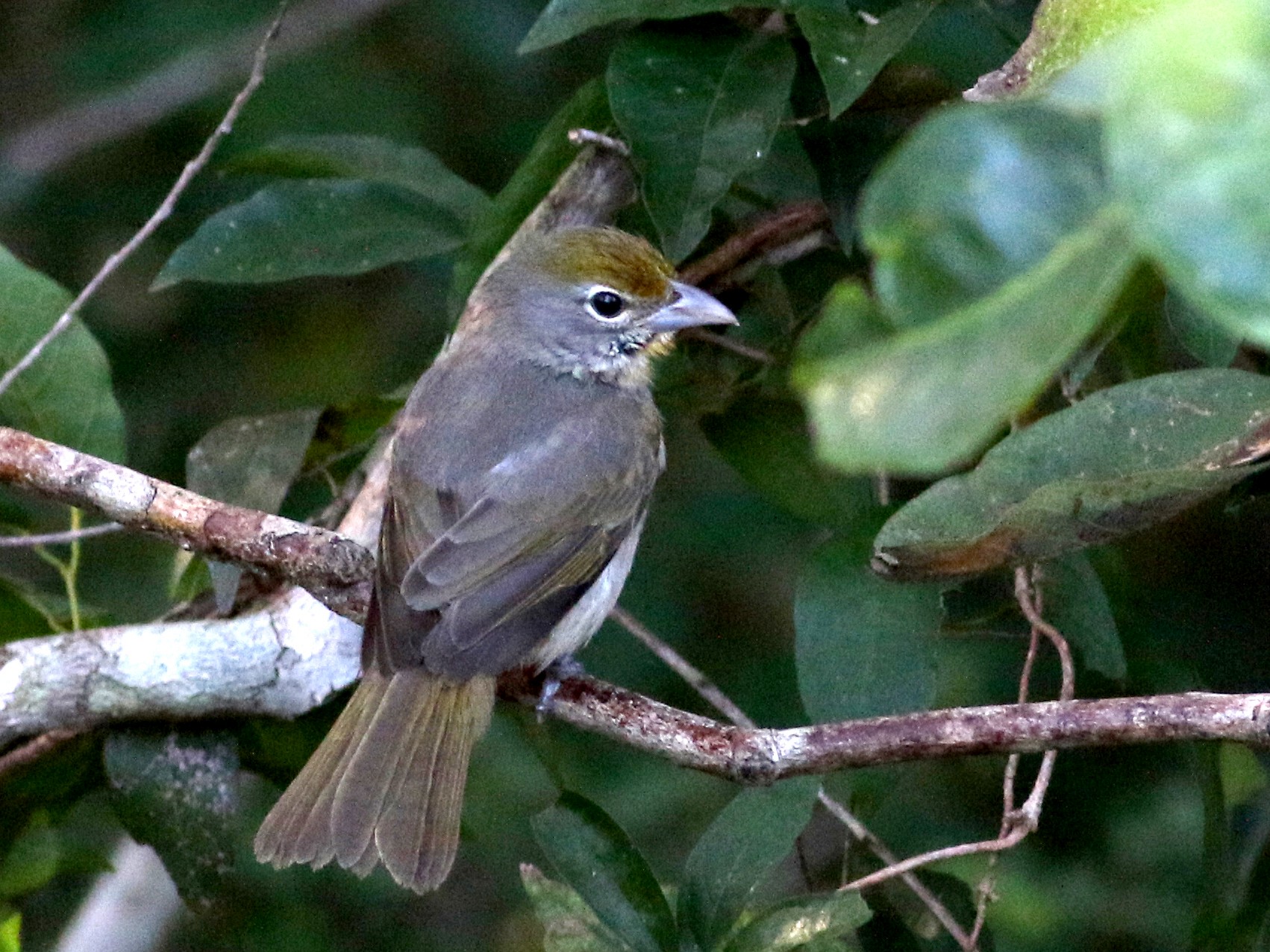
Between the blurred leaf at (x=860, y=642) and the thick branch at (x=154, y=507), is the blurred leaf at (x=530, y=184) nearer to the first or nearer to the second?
the thick branch at (x=154, y=507)

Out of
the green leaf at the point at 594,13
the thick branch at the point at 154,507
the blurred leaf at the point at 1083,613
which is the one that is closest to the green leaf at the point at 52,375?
the thick branch at the point at 154,507

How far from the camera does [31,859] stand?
11.9ft

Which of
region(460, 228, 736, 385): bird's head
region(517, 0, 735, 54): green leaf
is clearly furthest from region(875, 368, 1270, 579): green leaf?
region(460, 228, 736, 385): bird's head

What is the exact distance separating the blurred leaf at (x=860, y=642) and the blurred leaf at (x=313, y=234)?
4.31 ft

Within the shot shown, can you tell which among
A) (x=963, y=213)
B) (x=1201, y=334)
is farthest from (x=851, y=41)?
(x=963, y=213)

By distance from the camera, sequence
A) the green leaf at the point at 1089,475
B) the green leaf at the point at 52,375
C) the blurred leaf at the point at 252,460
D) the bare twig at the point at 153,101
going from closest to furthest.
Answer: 1. the green leaf at the point at 1089,475
2. the green leaf at the point at 52,375
3. the blurred leaf at the point at 252,460
4. the bare twig at the point at 153,101

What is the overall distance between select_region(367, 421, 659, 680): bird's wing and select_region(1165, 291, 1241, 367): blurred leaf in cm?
134

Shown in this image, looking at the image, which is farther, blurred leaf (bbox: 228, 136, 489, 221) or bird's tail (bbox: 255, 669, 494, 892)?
blurred leaf (bbox: 228, 136, 489, 221)

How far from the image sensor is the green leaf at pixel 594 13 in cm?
308

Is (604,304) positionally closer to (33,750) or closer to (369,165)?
(369,165)

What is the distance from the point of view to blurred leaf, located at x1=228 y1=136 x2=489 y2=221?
3693 millimetres

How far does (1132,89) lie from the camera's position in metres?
0.95

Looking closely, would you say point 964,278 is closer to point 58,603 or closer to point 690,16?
point 690,16

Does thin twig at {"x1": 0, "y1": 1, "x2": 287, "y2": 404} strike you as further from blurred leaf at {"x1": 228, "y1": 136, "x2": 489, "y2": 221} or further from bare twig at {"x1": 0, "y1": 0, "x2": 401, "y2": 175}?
bare twig at {"x1": 0, "y1": 0, "x2": 401, "y2": 175}
